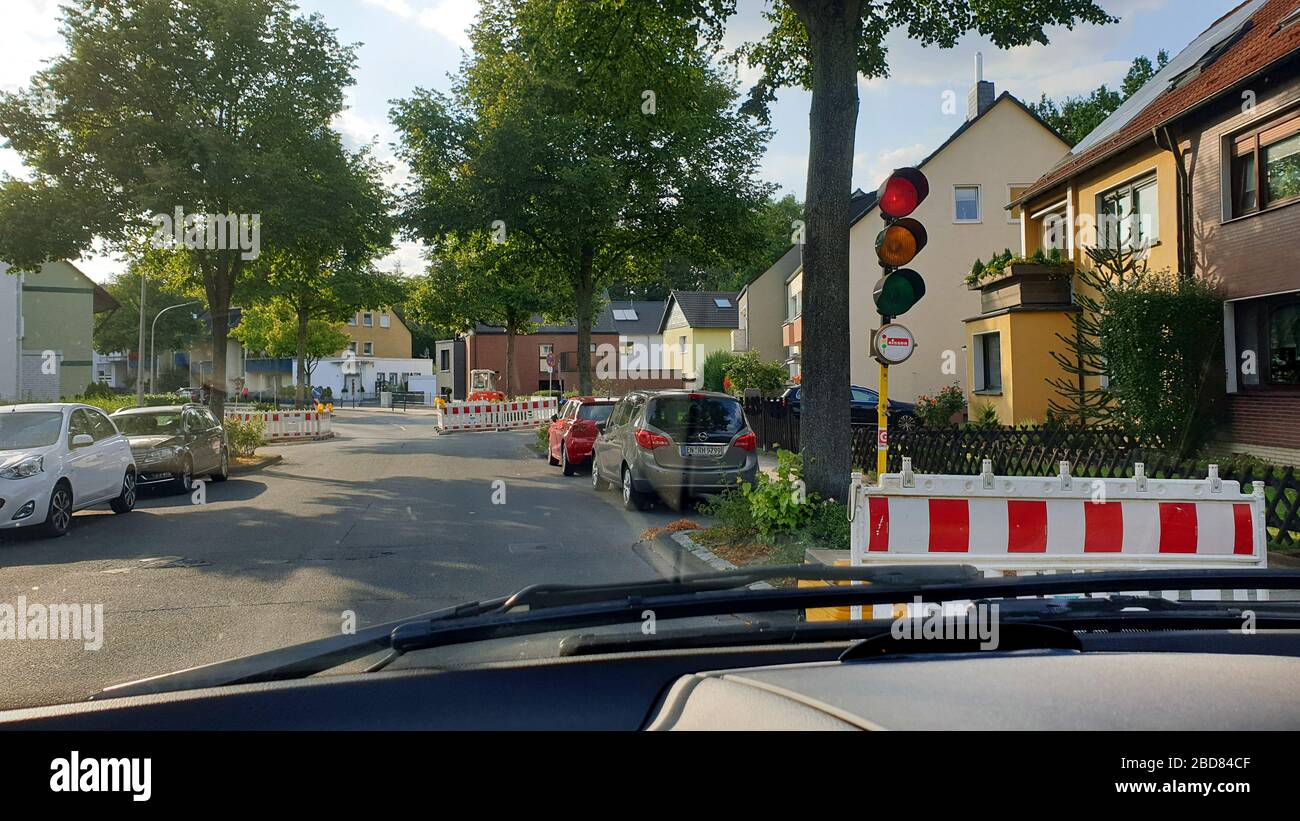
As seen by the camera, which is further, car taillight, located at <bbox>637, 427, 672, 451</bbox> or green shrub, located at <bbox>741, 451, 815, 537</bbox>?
car taillight, located at <bbox>637, 427, 672, 451</bbox>

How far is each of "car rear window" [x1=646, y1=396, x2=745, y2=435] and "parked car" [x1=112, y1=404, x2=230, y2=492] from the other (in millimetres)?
8509

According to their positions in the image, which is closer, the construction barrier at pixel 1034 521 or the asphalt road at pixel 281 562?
the construction barrier at pixel 1034 521

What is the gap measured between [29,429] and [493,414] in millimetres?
27261

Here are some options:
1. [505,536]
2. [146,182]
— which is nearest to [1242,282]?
[505,536]

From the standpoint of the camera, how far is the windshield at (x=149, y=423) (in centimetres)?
1650

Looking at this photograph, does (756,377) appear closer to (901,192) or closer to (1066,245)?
(1066,245)

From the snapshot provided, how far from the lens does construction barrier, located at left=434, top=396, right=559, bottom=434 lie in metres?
37.3

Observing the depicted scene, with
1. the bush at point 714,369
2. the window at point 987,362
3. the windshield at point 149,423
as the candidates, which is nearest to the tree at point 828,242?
the windshield at point 149,423

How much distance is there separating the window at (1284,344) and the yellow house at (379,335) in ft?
258

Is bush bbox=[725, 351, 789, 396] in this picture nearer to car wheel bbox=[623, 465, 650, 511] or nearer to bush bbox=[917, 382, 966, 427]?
bush bbox=[917, 382, 966, 427]

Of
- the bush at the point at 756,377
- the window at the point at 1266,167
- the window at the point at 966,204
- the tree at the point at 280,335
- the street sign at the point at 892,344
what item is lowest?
the street sign at the point at 892,344

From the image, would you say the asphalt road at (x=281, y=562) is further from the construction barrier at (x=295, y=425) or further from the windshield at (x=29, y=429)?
the construction barrier at (x=295, y=425)

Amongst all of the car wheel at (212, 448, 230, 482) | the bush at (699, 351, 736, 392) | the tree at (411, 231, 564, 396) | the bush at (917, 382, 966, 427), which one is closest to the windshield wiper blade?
the car wheel at (212, 448, 230, 482)

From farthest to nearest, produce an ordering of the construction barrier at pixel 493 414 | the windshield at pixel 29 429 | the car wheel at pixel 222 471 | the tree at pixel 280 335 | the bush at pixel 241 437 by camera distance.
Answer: the tree at pixel 280 335
the construction barrier at pixel 493 414
the bush at pixel 241 437
the car wheel at pixel 222 471
the windshield at pixel 29 429
